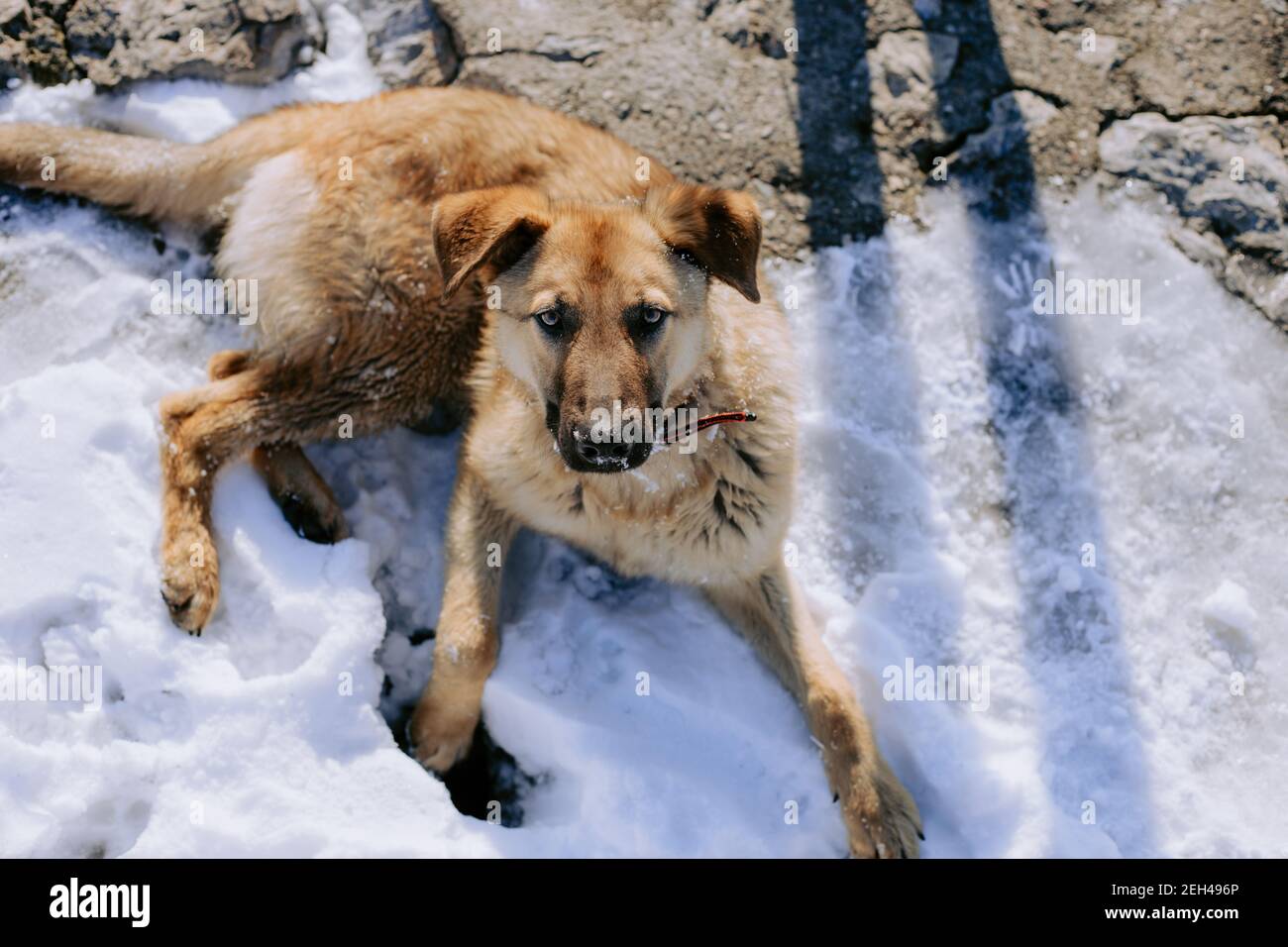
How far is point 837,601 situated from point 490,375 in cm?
173

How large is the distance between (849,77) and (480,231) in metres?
2.63

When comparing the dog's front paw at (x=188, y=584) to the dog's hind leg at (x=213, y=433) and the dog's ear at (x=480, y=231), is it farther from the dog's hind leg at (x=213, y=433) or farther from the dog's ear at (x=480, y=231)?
the dog's ear at (x=480, y=231)

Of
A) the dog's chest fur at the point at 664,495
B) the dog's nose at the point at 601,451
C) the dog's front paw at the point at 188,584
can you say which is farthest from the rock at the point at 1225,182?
the dog's front paw at the point at 188,584

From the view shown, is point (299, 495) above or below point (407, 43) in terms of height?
below

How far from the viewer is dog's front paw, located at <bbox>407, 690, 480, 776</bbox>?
4.22 meters

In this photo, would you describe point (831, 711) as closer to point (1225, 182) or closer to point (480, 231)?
point (480, 231)

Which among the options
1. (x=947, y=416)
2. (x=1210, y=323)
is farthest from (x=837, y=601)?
(x=1210, y=323)

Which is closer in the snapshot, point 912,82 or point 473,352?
point 473,352

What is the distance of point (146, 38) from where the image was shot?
5.18m

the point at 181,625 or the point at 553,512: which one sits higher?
the point at 553,512

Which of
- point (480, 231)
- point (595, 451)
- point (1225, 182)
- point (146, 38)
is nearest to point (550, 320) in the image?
point (480, 231)

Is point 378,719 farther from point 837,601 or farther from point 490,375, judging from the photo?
point 837,601

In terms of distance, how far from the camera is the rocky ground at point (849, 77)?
514 centimetres
